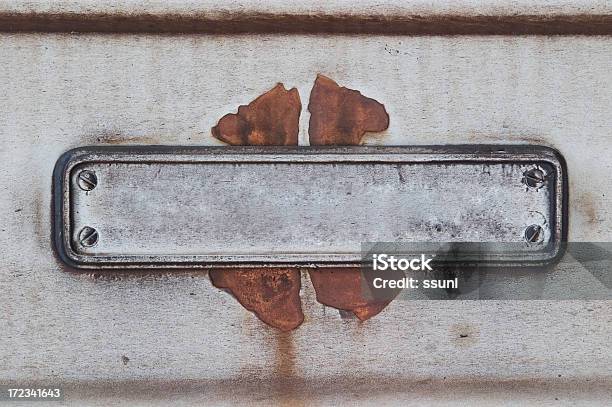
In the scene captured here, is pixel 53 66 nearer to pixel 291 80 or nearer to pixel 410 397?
pixel 291 80

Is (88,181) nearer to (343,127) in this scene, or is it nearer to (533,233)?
(343,127)

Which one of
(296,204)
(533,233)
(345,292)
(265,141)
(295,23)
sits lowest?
(345,292)

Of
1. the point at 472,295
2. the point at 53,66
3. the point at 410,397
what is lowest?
the point at 410,397

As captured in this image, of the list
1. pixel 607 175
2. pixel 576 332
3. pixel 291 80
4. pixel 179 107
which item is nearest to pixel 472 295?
pixel 576 332

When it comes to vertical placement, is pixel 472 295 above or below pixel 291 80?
below

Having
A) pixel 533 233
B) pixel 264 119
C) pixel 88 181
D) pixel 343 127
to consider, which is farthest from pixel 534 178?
pixel 88 181

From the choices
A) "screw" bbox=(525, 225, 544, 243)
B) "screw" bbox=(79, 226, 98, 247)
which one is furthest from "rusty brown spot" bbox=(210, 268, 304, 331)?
"screw" bbox=(525, 225, 544, 243)
